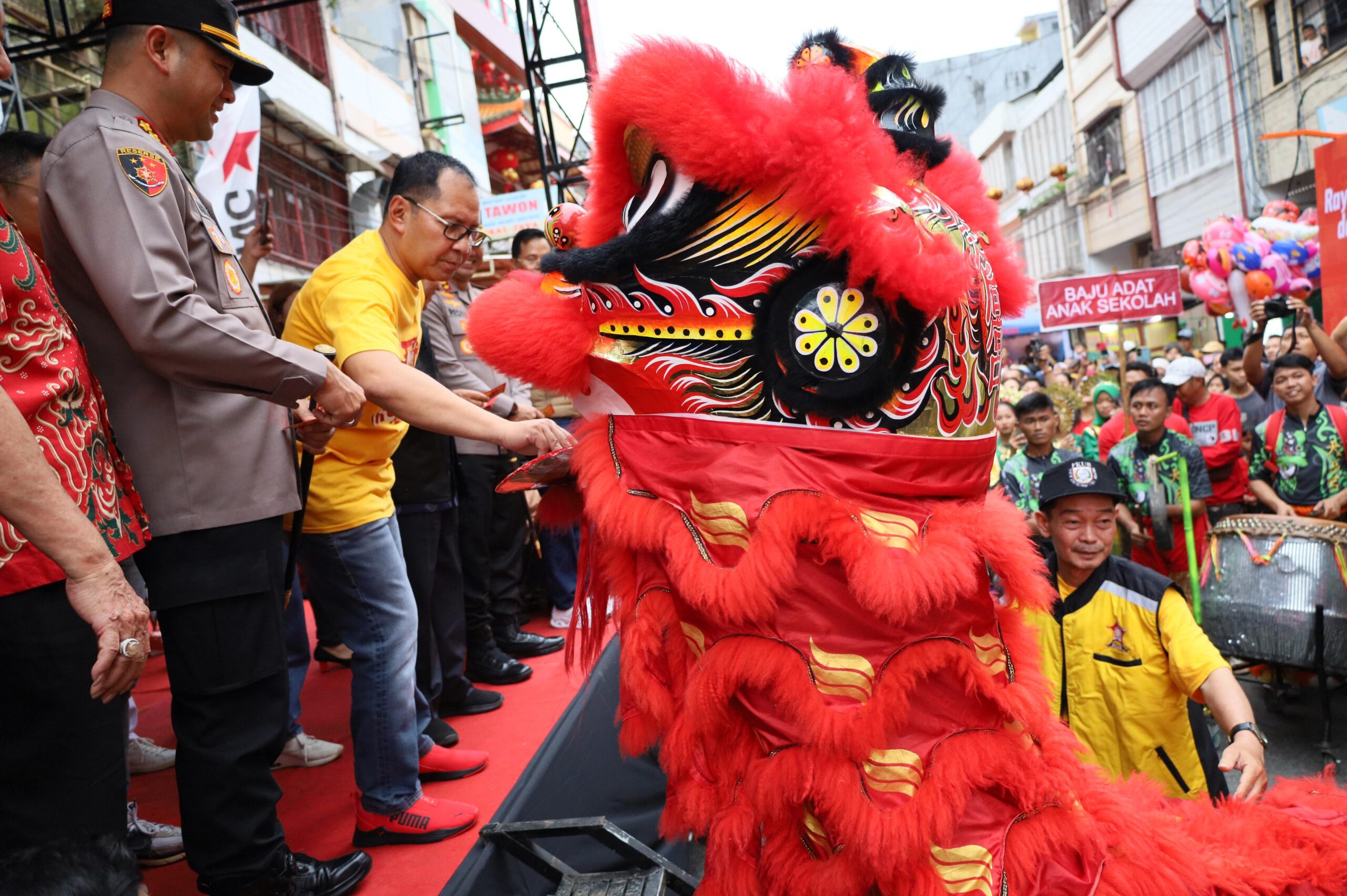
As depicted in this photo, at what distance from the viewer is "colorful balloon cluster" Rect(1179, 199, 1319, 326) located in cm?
838

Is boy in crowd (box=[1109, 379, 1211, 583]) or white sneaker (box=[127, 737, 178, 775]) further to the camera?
boy in crowd (box=[1109, 379, 1211, 583])

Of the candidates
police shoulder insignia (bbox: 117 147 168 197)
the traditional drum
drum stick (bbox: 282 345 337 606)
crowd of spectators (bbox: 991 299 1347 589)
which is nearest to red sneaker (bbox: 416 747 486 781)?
drum stick (bbox: 282 345 337 606)

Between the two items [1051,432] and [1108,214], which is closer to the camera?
[1051,432]

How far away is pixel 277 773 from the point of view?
2961mm

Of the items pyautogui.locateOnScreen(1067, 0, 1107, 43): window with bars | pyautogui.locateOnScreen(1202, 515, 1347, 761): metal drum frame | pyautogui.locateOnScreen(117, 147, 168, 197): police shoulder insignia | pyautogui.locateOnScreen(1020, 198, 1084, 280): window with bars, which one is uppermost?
pyautogui.locateOnScreen(1067, 0, 1107, 43): window with bars

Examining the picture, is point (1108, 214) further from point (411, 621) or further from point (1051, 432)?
point (411, 621)

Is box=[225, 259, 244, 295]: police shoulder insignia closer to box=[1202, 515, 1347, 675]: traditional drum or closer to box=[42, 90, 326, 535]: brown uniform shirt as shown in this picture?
box=[42, 90, 326, 535]: brown uniform shirt

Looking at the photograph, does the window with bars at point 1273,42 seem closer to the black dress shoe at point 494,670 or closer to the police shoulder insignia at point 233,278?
the black dress shoe at point 494,670

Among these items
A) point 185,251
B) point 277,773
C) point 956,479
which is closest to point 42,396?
point 185,251

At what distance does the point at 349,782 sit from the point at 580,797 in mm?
780

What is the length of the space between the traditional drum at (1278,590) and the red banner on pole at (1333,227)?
208 centimetres

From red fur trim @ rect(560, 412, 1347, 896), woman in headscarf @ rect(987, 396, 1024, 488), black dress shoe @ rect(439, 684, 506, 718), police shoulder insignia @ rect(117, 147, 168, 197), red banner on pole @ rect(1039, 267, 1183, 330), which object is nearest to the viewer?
red fur trim @ rect(560, 412, 1347, 896)

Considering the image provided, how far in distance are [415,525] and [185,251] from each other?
1442mm

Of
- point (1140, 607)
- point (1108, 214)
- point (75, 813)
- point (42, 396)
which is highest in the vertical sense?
point (1108, 214)
